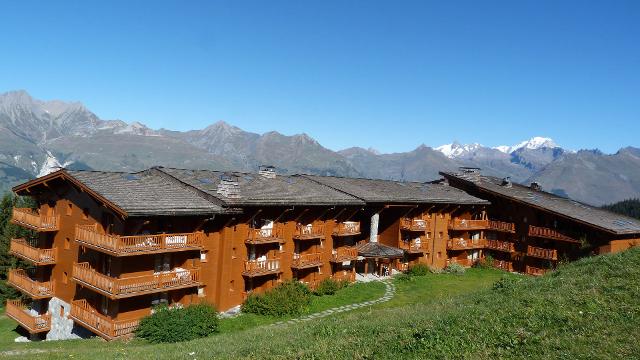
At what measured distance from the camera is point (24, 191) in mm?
38438

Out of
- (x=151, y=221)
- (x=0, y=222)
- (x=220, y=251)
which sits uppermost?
(x=151, y=221)

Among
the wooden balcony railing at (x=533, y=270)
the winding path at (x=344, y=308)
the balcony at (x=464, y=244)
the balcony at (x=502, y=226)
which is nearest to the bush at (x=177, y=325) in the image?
the winding path at (x=344, y=308)

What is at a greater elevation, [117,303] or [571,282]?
[571,282]

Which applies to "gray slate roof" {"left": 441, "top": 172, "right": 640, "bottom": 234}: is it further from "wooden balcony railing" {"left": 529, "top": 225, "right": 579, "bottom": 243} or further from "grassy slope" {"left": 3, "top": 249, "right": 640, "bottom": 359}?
"grassy slope" {"left": 3, "top": 249, "right": 640, "bottom": 359}

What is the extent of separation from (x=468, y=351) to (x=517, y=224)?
44162mm

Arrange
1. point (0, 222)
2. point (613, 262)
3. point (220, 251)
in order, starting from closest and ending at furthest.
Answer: point (613, 262) < point (220, 251) < point (0, 222)

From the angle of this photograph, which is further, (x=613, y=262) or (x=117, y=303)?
(x=117, y=303)

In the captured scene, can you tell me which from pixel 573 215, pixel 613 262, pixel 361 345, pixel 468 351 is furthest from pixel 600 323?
pixel 573 215

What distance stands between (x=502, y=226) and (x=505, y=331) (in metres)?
42.9

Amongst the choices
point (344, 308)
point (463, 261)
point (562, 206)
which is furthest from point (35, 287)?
point (562, 206)

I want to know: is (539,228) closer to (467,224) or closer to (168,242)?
(467,224)

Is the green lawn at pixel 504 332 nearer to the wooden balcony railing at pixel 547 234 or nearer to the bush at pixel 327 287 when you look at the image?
the bush at pixel 327 287

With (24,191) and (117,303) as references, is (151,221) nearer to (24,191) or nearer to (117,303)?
(117,303)

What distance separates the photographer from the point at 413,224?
49500mm
